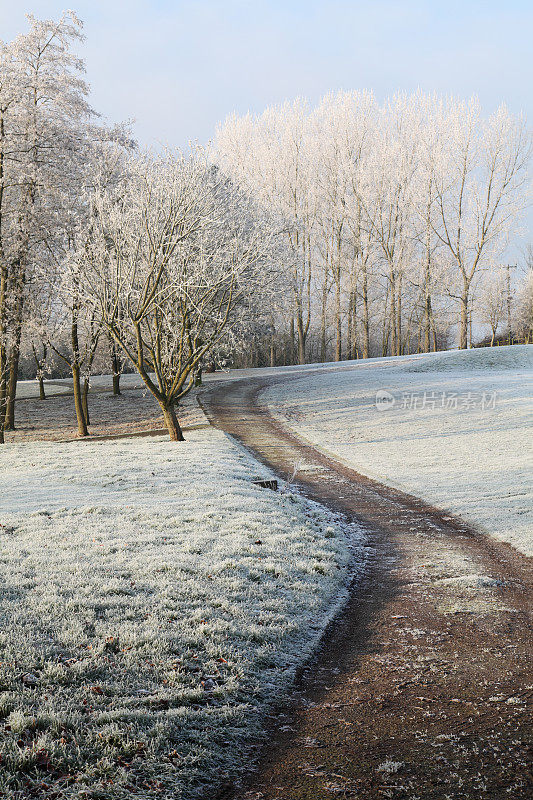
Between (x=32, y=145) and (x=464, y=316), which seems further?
(x=464, y=316)

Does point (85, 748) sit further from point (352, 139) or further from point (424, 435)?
point (352, 139)

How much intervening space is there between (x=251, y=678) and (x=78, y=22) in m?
24.8

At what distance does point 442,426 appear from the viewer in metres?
20.5

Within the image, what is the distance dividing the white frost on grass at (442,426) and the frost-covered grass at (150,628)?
3.44 meters

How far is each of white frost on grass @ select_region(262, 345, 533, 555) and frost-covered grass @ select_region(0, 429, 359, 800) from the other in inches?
136

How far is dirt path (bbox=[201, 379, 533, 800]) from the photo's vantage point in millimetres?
3811

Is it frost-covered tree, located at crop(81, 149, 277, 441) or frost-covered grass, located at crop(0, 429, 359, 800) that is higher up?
frost-covered tree, located at crop(81, 149, 277, 441)

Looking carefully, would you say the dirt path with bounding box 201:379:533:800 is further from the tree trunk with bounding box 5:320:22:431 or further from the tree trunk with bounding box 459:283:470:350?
the tree trunk with bounding box 459:283:470:350

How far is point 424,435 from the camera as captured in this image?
19547 mm

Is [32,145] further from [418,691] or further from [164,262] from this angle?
[418,691]
